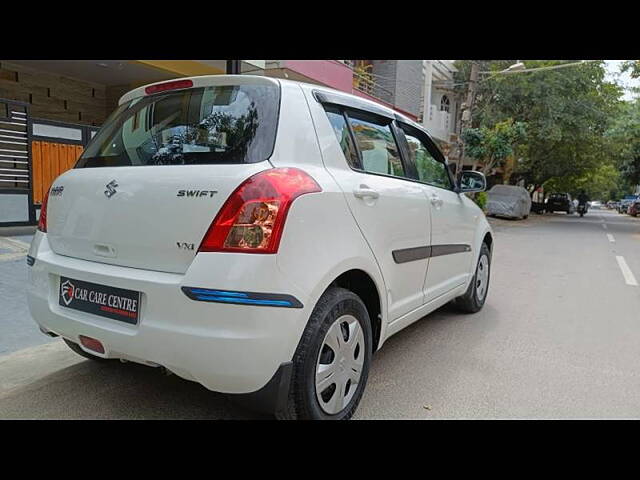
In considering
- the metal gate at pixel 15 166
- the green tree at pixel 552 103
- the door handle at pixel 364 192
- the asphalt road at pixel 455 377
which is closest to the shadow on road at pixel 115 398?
the asphalt road at pixel 455 377

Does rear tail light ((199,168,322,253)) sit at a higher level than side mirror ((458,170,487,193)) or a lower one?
lower

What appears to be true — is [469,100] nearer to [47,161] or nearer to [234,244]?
[47,161]

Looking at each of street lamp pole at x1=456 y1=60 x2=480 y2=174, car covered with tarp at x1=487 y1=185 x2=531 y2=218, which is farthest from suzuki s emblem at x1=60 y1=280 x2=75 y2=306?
car covered with tarp at x1=487 y1=185 x2=531 y2=218

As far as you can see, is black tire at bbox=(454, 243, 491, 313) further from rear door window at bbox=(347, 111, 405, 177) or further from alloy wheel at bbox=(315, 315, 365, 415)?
alloy wheel at bbox=(315, 315, 365, 415)

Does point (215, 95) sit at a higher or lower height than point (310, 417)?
higher

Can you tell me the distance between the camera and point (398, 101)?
18953mm

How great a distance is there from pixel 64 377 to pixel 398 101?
58.1 feet

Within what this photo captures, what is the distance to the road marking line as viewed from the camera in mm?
7176

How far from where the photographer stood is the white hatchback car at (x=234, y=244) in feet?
6.79

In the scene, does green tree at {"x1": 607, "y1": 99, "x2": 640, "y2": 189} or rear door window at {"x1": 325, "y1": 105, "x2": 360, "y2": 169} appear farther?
green tree at {"x1": 607, "y1": 99, "x2": 640, "y2": 189}

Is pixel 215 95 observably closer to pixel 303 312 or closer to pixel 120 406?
pixel 303 312

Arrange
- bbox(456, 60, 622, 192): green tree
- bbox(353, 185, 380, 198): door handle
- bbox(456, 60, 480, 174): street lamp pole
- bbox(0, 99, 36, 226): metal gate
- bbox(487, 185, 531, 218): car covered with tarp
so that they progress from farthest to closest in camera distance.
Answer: bbox(487, 185, 531, 218): car covered with tarp
bbox(456, 60, 622, 192): green tree
bbox(456, 60, 480, 174): street lamp pole
bbox(0, 99, 36, 226): metal gate
bbox(353, 185, 380, 198): door handle

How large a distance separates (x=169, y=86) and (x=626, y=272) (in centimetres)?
827
